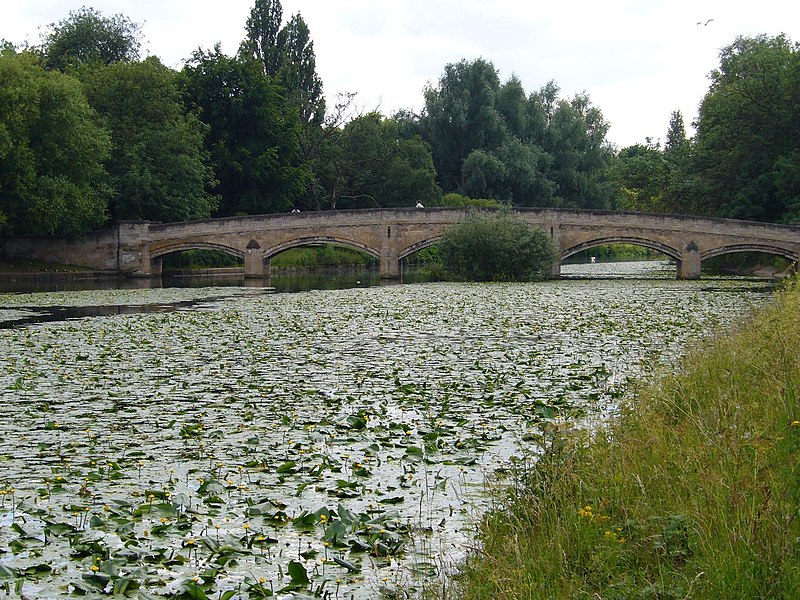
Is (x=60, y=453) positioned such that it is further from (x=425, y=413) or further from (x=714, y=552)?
(x=714, y=552)

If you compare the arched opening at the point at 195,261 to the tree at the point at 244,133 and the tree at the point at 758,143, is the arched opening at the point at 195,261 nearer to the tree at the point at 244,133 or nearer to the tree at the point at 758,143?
the tree at the point at 244,133

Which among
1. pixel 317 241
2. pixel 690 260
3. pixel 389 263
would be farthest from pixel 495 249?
pixel 317 241

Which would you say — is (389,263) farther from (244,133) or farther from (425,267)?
(244,133)

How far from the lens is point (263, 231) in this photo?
134 feet

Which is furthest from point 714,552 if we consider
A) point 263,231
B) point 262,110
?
point 262,110

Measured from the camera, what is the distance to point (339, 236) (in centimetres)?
4106

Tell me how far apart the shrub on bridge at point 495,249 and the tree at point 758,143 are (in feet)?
45.0

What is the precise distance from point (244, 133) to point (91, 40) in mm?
13802

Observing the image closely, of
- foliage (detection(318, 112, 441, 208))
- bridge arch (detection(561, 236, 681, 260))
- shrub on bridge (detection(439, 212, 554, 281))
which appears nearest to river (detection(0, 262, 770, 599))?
shrub on bridge (detection(439, 212, 554, 281))

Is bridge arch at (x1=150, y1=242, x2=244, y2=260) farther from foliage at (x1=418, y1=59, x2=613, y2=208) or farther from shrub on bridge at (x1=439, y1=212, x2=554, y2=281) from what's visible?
foliage at (x1=418, y1=59, x2=613, y2=208)

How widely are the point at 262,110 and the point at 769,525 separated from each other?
47588mm

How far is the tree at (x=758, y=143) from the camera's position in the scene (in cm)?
4094

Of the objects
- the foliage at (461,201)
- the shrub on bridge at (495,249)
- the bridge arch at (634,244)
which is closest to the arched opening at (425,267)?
the shrub on bridge at (495,249)

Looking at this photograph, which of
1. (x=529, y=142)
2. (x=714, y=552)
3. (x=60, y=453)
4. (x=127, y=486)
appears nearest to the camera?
(x=714, y=552)
